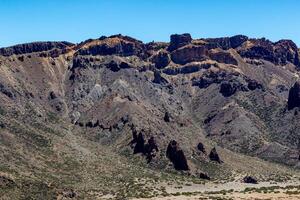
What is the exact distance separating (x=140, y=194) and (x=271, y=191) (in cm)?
3890

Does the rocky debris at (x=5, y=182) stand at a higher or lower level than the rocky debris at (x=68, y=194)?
higher

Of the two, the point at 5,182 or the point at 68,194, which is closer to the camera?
the point at 5,182

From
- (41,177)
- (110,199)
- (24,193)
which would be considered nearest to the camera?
(24,193)

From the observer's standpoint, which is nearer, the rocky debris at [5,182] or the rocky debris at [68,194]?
the rocky debris at [5,182]

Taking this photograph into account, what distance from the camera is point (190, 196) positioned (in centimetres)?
18975

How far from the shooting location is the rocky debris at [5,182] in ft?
486

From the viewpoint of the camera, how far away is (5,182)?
14962 centimetres

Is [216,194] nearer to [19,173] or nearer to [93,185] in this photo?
[93,185]

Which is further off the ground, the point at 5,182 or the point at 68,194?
the point at 5,182

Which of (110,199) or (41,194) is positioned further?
(110,199)

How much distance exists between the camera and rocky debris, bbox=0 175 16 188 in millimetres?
148125

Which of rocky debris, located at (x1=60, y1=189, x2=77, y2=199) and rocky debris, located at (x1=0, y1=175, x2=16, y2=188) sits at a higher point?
rocky debris, located at (x1=0, y1=175, x2=16, y2=188)

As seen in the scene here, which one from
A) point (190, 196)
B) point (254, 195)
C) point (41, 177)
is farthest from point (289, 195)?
point (41, 177)

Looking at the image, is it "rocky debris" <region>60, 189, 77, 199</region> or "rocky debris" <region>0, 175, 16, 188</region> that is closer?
"rocky debris" <region>0, 175, 16, 188</region>
